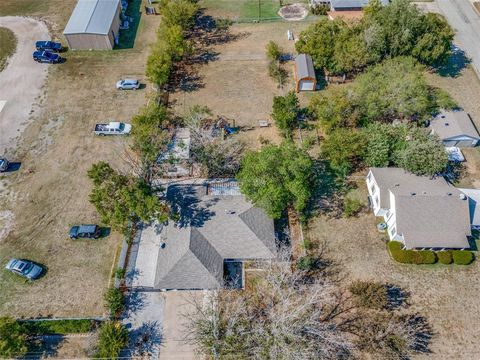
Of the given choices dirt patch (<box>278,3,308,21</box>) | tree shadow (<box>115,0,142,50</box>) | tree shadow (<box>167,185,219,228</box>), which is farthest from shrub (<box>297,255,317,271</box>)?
dirt patch (<box>278,3,308,21</box>)

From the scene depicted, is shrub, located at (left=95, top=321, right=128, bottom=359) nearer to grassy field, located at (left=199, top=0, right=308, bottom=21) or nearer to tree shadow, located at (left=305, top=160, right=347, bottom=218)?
tree shadow, located at (left=305, top=160, right=347, bottom=218)

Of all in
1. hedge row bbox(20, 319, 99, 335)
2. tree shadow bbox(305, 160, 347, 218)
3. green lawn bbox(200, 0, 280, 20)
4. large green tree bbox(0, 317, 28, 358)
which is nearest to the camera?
large green tree bbox(0, 317, 28, 358)

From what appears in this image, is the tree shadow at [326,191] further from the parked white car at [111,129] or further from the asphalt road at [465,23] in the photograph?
the asphalt road at [465,23]

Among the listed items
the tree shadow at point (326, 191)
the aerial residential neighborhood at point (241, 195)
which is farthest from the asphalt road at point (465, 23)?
the tree shadow at point (326, 191)

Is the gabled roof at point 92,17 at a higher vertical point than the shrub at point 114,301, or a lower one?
higher

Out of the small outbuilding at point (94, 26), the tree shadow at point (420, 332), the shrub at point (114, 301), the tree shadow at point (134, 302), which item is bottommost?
the tree shadow at point (420, 332)

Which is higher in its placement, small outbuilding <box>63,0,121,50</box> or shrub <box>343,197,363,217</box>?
small outbuilding <box>63,0,121,50</box>

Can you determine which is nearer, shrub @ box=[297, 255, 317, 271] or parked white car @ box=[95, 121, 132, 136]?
shrub @ box=[297, 255, 317, 271]

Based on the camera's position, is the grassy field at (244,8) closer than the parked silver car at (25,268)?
No
